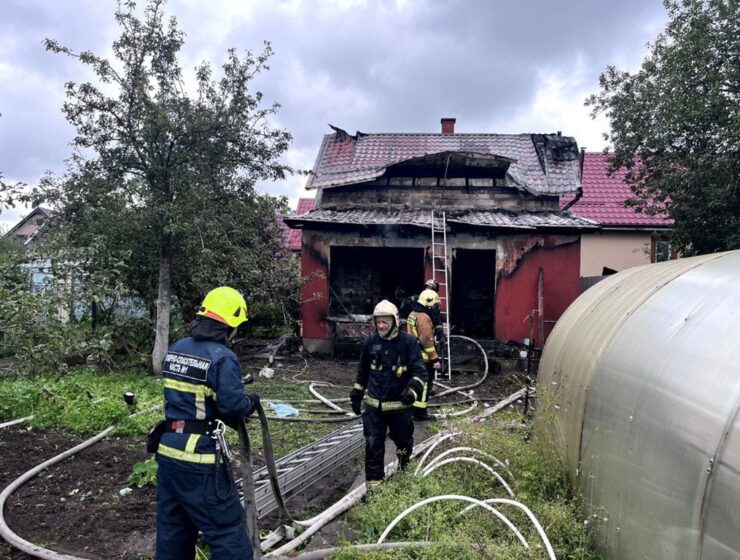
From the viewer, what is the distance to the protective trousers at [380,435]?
4.84m

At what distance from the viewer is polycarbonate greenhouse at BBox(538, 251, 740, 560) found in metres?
2.42

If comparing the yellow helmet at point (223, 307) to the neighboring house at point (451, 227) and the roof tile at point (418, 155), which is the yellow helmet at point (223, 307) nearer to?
the neighboring house at point (451, 227)

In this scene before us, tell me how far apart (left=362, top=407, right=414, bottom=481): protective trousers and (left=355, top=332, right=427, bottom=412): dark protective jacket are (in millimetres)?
95

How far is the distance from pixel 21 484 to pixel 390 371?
12.2 ft

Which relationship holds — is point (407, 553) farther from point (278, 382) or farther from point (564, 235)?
point (564, 235)

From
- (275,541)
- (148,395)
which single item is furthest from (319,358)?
(275,541)

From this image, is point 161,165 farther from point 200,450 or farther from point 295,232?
point 295,232

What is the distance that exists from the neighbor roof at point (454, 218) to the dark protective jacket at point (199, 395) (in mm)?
9434

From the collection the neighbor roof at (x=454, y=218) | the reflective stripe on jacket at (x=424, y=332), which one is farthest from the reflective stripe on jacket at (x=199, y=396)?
the neighbor roof at (x=454, y=218)

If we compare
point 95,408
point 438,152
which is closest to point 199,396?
point 95,408

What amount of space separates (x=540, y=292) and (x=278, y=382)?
6306 millimetres

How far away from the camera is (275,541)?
397 centimetres

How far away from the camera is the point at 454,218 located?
1305 centimetres

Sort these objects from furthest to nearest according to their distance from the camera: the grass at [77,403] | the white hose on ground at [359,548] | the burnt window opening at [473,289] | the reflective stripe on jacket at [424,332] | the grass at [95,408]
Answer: the burnt window opening at [473,289]
the reflective stripe on jacket at [424,332]
the grass at [77,403]
the grass at [95,408]
the white hose on ground at [359,548]
